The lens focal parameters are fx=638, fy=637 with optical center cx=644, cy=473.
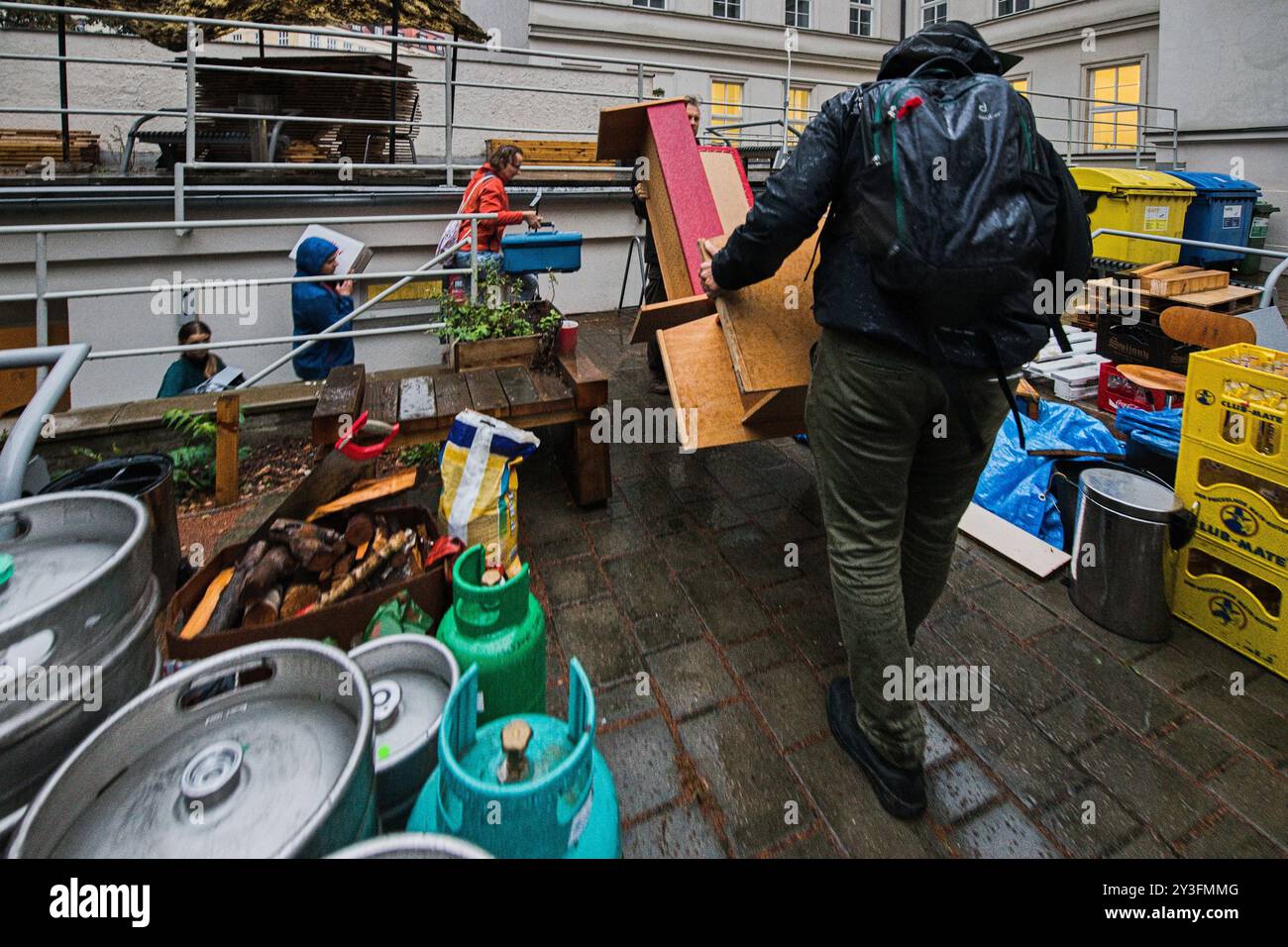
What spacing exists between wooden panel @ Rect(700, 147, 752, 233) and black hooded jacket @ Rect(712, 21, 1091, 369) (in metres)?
1.35

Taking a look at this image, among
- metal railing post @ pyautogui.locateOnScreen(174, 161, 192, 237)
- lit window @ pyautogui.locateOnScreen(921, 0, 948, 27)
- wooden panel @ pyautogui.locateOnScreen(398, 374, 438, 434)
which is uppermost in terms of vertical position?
lit window @ pyautogui.locateOnScreen(921, 0, 948, 27)

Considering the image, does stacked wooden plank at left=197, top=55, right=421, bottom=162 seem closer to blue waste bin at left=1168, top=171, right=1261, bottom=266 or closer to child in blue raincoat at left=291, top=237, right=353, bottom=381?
child in blue raincoat at left=291, top=237, right=353, bottom=381

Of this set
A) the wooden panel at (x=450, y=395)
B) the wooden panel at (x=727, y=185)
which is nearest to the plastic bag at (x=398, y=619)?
the wooden panel at (x=450, y=395)

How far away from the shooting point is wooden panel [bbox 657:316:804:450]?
8.33 ft

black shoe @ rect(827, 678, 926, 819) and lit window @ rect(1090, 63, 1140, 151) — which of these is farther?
lit window @ rect(1090, 63, 1140, 151)

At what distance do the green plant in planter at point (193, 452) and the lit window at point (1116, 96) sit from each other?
20.5 meters

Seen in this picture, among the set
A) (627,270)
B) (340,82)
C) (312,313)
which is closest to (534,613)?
(312,313)

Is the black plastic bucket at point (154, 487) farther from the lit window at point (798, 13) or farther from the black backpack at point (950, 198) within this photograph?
the lit window at point (798, 13)

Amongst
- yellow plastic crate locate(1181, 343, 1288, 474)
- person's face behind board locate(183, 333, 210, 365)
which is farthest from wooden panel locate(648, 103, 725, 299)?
person's face behind board locate(183, 333, 210, 365)

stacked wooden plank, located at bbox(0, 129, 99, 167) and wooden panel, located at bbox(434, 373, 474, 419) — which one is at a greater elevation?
stacked wooden plank, located at bbox(0, 129, 99, 167)

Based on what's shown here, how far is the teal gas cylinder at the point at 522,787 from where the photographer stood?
1144 mm
